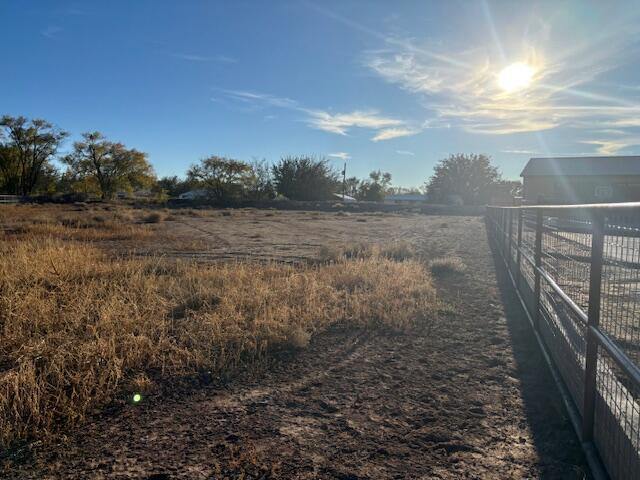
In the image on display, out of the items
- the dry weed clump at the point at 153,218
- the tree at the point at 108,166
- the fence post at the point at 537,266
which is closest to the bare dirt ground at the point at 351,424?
the fence post at the point at 537,266

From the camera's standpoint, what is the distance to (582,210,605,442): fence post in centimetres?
268

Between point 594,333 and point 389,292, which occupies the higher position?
point 594,333

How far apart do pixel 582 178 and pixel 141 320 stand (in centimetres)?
5275

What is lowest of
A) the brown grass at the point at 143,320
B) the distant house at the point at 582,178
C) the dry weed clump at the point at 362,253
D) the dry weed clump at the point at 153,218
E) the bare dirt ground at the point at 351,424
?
the bare dirt ground at the point at 351,424

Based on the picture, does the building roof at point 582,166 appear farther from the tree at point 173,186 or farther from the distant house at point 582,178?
the tree at point 173,186

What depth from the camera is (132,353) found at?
420 cm

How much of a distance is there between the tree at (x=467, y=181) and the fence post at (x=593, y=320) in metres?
83.1

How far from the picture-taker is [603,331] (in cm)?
272

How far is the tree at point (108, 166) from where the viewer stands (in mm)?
70438

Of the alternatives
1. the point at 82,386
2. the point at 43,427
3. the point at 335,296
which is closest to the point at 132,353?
the point at 82,386

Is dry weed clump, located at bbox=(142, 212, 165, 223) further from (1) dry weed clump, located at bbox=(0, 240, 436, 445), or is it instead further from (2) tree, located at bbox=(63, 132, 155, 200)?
(2) tree, located at bbox=(63, 132, 155, 200)

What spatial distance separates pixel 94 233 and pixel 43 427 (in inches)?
557

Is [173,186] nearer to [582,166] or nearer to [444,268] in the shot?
[582,166]

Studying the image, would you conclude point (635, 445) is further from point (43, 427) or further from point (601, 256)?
point (43, 427)
